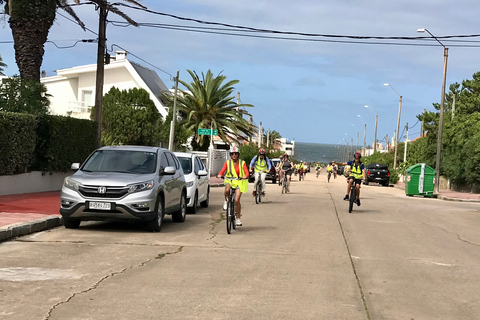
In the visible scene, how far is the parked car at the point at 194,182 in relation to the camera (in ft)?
58.3

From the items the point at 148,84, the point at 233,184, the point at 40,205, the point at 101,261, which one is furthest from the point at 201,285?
the point at 148,84

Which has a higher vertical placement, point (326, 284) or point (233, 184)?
point (233, 184)

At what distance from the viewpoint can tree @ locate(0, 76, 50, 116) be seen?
69.0 ft

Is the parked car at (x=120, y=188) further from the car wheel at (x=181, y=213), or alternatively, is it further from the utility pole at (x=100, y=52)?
the utility pole at (x=100, y=52)

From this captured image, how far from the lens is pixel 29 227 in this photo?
40.2 feet

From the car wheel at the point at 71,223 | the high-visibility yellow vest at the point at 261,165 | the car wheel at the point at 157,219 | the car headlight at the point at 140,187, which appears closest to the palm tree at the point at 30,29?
the high-visibility yellow vest at the point at 261,165

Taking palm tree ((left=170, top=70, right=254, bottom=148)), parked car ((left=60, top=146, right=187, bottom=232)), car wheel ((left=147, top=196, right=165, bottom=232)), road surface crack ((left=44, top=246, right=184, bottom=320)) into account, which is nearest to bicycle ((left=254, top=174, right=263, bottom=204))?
parked car ((left=60, top=146, right=187, bottom=232))

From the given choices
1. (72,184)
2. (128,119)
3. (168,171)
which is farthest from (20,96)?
(128,119)

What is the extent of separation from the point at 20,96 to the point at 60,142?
200cm

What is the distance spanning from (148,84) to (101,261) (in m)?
44.9

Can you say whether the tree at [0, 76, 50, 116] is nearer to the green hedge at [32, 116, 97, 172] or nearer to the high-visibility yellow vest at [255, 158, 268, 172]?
the green hedge at [32, 116, 97, 172]

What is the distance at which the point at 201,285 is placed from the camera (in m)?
7.89

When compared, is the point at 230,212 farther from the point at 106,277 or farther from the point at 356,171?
the point at 356,171

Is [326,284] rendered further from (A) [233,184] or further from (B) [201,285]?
(A) [233,184]
